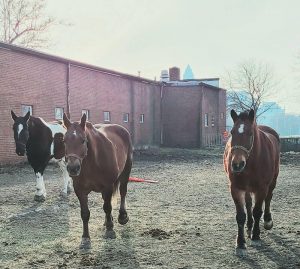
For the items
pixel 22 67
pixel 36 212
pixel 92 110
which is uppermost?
pixel 22 67

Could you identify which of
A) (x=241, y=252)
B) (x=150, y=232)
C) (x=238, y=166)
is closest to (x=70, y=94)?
(x=150, y=232)

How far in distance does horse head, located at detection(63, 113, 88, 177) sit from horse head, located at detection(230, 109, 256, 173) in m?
2.09

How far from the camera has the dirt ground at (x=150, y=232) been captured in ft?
17.7

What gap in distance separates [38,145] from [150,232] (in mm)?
4834

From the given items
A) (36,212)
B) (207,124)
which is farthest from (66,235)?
(207,124)

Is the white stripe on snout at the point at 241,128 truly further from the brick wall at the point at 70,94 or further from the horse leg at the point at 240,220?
the brick wall at the point at 70,94

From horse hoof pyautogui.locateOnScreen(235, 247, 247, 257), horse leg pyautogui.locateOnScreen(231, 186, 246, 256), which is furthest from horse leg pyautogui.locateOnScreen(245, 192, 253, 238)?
horse hoof pyautogui.locateOnScreen(235, 247, 247, 257)

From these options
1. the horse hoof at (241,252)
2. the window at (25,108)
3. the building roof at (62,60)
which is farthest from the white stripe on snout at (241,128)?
the window at (25,108)

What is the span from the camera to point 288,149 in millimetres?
30594

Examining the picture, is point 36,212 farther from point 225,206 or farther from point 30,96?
point 30,96

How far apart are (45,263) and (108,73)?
77.5ft

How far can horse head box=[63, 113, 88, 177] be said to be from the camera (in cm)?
561

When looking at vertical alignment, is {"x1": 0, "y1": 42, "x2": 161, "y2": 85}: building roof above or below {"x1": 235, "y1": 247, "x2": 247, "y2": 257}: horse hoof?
above

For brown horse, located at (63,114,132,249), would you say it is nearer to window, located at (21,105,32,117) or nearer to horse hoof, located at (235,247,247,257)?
horse hoof, located at (235,247,247,257)
